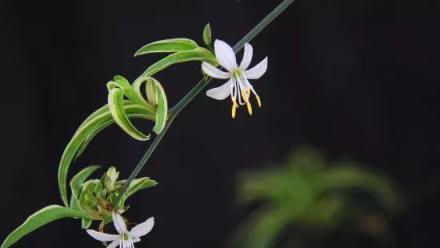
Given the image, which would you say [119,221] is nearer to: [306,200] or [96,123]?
[96,123]

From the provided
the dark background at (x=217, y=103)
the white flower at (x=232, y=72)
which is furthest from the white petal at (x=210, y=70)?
the dark background at (x=217, y=103)

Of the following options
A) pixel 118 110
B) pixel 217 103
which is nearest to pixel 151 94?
pixel 118 110

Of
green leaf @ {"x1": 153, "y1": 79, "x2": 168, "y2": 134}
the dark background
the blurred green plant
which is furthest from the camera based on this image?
the blurred green plant

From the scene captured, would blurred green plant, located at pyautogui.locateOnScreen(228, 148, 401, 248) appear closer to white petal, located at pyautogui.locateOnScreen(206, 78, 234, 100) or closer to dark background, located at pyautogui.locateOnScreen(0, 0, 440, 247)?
dark background, located at pyautogui.locateOnScreen(0, 0, 440, 247)

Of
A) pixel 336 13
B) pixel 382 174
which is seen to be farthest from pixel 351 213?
pixel 336 13

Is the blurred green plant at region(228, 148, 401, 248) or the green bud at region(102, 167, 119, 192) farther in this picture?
the blurred green plant at region(228, 148, 401, 248)

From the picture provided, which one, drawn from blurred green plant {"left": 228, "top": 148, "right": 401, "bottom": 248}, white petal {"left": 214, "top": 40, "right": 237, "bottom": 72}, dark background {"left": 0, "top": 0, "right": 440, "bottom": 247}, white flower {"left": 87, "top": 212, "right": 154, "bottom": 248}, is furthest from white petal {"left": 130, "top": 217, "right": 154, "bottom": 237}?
blurred green plant {"left": 228, "top": 148, "right": 401, "bottom": 248}
